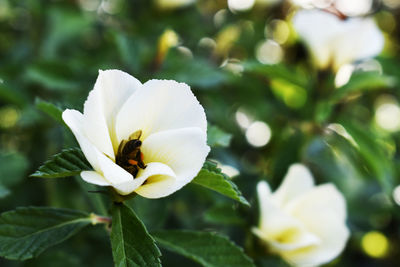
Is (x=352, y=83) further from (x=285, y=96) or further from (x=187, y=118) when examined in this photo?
(x=187, y=118)

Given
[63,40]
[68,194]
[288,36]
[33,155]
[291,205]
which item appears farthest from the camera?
[288,36]

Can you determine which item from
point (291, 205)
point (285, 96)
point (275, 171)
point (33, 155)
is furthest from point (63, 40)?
point (291, 205)

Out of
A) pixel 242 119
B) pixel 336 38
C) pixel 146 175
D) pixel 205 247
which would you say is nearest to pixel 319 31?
Answer: pixel 336 38

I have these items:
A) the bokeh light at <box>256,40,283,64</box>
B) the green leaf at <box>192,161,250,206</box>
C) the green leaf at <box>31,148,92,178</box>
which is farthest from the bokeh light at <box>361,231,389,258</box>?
the green leaf at <box>31,148,92,178</box>

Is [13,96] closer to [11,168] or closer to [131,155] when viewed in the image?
[11,168]

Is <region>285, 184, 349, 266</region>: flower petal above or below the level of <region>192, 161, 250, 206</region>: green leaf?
below

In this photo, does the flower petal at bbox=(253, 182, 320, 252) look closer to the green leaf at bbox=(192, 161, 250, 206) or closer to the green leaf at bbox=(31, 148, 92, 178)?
the green leaf at bbox=(192, 161, 250, 206)
